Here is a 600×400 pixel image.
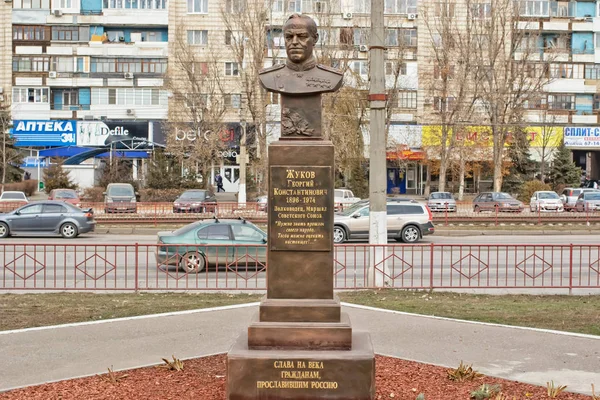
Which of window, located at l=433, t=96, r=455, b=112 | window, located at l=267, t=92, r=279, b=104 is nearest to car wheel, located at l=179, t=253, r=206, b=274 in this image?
window, located at l=267, t=92, r=279, b=104

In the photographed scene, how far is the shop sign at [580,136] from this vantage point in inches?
2552

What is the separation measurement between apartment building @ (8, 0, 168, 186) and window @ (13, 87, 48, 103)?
8 centimetres

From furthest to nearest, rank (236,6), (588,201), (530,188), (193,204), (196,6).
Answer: (196,6) → (530,188) → (236,6) → (588,201) → (193,204)

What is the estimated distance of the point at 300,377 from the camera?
7.95 m

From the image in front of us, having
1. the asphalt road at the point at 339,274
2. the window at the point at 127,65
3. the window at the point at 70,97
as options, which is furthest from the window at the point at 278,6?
the asphalt road at the point at 339,274

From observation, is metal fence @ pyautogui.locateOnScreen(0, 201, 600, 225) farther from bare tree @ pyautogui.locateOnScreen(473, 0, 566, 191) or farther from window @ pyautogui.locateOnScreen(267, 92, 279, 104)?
window @ pyautogui.locateOnScreen(267, 92, 279, 104)

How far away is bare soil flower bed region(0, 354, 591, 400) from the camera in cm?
799

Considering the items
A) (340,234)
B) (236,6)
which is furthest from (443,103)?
(340,234)

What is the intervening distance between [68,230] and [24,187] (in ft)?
94.3

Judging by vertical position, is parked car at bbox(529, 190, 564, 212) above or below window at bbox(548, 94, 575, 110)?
below

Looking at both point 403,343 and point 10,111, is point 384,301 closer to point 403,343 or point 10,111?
point 403,343

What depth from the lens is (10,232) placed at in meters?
28.9

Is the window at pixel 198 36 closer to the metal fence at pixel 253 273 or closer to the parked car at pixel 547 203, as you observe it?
the parked car at pixel 547 203

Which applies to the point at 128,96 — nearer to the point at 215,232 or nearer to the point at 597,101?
the point at 597,101
